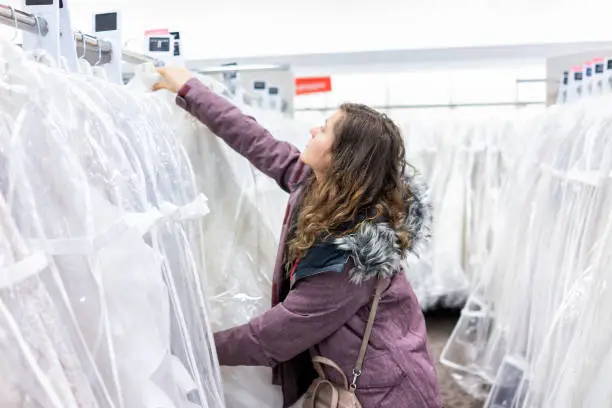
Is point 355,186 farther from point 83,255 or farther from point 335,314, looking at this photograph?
point 83,255

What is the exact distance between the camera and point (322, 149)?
992 mm

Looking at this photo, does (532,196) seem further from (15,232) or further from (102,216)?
(15,232)

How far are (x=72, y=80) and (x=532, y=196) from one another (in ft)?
4.25

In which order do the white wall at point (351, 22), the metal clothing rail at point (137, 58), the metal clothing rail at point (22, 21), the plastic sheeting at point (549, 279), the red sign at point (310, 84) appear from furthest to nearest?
the red sign at point (310, 84) → the white wall at point (351, 22) → the metal clothing rail at point (137, 58) → the plastic sheeting at point (549, 279) → the metal clothing rail at point (22, 21)

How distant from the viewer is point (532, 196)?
5.20ft

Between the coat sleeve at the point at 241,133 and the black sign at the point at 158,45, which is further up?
the black sign at the point at 158,45

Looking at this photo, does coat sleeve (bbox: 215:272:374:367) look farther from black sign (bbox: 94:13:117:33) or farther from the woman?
black sign (bbox: 94:13:117:33)

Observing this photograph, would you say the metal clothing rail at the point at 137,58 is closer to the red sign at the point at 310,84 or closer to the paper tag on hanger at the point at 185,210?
the paper tag on hanger at the point at 185,210

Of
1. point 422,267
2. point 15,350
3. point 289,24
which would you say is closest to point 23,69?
point 15,350

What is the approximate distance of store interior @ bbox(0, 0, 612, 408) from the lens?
49 cm

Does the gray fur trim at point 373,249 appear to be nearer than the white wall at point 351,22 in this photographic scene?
Yes

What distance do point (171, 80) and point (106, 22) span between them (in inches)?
5.4

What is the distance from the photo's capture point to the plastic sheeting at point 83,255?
45 centimetres

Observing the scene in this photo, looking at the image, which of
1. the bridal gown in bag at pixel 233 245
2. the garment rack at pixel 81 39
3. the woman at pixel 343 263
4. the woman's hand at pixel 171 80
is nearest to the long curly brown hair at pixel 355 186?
the woman at pixel 343 263
